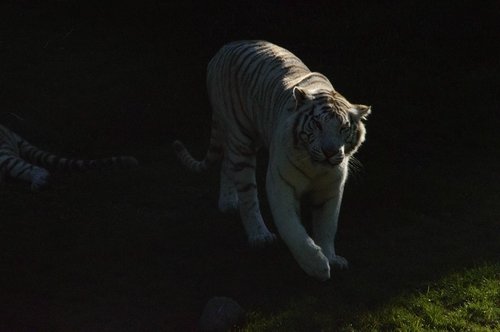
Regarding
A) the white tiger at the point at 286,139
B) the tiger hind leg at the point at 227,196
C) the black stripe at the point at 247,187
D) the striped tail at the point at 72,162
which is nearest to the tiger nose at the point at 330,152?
the white tiger at the point at 286,139

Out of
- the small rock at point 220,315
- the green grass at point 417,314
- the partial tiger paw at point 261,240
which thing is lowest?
the partial tiger paw at point 261,240

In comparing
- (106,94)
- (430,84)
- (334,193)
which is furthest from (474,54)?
(334,193)

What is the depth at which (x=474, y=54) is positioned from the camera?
9.23 m

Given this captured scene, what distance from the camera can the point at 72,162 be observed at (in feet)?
23.0

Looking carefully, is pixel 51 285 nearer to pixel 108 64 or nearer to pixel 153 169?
pixel 153 169

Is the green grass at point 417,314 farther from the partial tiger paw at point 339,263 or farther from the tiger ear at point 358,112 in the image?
the tiger ear at point 358,112

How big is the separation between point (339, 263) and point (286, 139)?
0.86 metres

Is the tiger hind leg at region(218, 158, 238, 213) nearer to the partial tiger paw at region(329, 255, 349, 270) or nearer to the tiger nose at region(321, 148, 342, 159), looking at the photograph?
the partial tiger paw at region(329, 255, 349, 270)

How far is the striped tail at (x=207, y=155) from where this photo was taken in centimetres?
612

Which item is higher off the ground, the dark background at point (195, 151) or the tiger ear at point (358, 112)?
the tiger ear at point (358, 112)

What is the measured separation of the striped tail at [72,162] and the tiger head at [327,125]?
269cm

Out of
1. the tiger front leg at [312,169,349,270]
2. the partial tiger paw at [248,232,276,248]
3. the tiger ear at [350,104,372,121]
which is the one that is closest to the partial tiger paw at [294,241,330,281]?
the tiger front leg at [312,169,349,270]

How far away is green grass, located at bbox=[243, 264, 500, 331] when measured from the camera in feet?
14.4

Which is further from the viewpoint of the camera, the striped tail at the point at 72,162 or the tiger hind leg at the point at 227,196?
the striped tail at the point at 72,162
